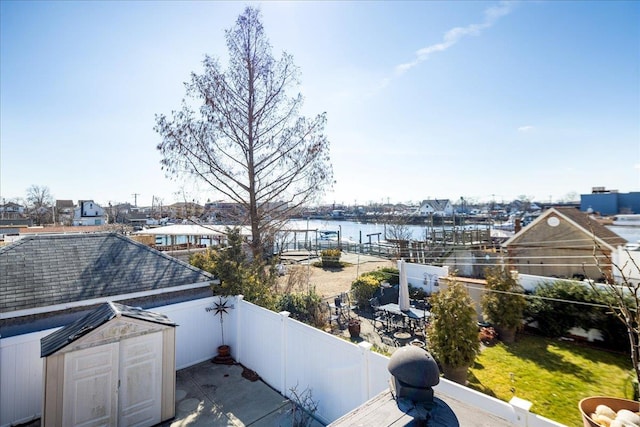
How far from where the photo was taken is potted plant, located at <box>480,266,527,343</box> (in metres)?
9.24

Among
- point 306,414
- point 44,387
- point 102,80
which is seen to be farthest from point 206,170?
point 306,414

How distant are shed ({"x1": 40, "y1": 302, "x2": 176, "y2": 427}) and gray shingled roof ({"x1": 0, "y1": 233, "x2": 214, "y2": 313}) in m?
1.57

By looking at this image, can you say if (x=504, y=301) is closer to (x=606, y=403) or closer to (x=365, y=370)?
(x=606, y=403)

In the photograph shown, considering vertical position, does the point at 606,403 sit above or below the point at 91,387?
above

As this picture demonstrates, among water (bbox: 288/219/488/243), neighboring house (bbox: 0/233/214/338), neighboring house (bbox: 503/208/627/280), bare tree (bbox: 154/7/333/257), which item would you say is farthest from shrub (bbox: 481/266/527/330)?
neighboring house (bbox: 0/233/214/338)

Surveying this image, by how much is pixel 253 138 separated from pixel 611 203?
26155 mm

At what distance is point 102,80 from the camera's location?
1026 cm

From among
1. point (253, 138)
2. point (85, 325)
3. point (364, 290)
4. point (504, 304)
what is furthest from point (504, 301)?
point (85, 325)

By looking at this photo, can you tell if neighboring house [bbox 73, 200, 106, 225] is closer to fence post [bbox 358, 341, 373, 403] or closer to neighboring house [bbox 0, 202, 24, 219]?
neighboring house [bbox 0, 202, 24, 219]

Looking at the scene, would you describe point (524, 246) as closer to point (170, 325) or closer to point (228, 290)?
point (228, 290)

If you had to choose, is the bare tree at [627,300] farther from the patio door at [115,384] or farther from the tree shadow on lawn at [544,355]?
the patio door at [115,384]

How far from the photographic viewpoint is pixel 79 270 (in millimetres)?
7363

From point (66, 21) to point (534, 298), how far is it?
16.8 metres

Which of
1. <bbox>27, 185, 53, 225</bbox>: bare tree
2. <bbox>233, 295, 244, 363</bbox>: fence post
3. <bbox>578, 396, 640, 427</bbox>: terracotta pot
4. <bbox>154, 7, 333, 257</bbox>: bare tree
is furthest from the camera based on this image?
<bbox>27, 185, 53, 225</bbox>: bare tree
